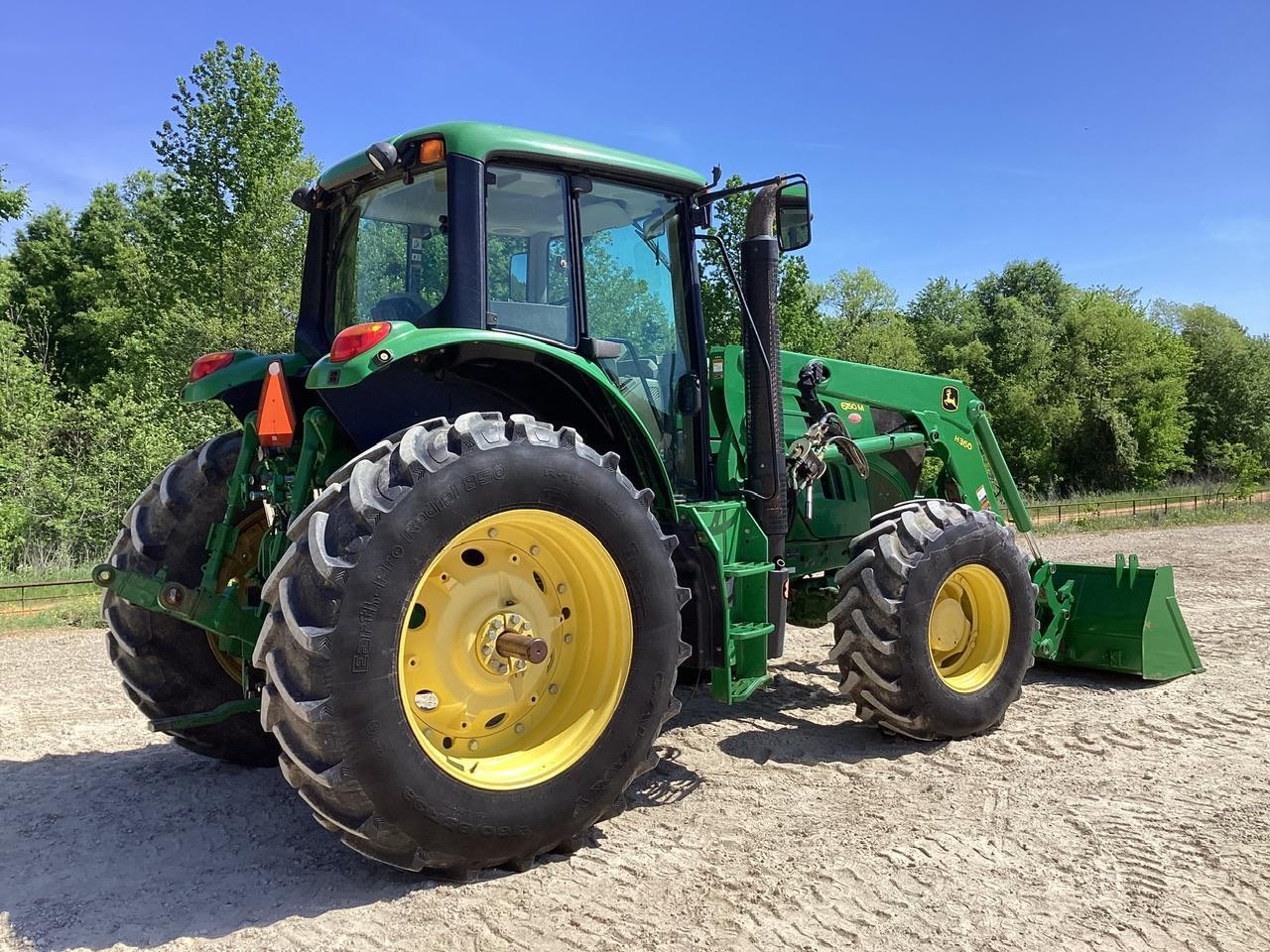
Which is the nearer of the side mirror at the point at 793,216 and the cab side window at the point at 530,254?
the cab side window at the point at 530,254

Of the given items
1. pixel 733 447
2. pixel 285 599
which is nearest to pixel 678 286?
pixel 733 447

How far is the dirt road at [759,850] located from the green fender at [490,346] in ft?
4.60

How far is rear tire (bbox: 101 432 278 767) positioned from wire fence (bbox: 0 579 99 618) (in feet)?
21.9

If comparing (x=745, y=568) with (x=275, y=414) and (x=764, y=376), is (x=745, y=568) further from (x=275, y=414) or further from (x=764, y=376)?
(x=275, y=414)

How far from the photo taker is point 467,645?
339cm

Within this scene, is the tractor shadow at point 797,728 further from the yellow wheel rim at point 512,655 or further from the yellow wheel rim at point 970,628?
the yellow wheel rim at point 512,655

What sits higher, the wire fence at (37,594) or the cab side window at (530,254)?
the cab side window at (530,254)

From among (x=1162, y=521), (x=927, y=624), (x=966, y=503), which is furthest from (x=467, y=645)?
(x=1162, y=521)

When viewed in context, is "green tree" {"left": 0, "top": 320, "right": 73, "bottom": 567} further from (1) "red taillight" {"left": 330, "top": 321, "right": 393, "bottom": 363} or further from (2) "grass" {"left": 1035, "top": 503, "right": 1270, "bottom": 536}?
(2) "grass" {"left": 1035, "top": 503, "right": 1270, "bottom": 536}

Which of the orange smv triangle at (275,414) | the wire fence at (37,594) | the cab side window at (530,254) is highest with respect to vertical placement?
the cab side window at (530,254)

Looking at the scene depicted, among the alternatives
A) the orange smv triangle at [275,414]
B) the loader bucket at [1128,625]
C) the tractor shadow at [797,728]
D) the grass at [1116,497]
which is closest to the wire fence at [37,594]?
the tractor shadow at [797,728]

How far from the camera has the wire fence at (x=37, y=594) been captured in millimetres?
9836

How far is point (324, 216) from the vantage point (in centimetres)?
456

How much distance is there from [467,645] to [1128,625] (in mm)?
4552
